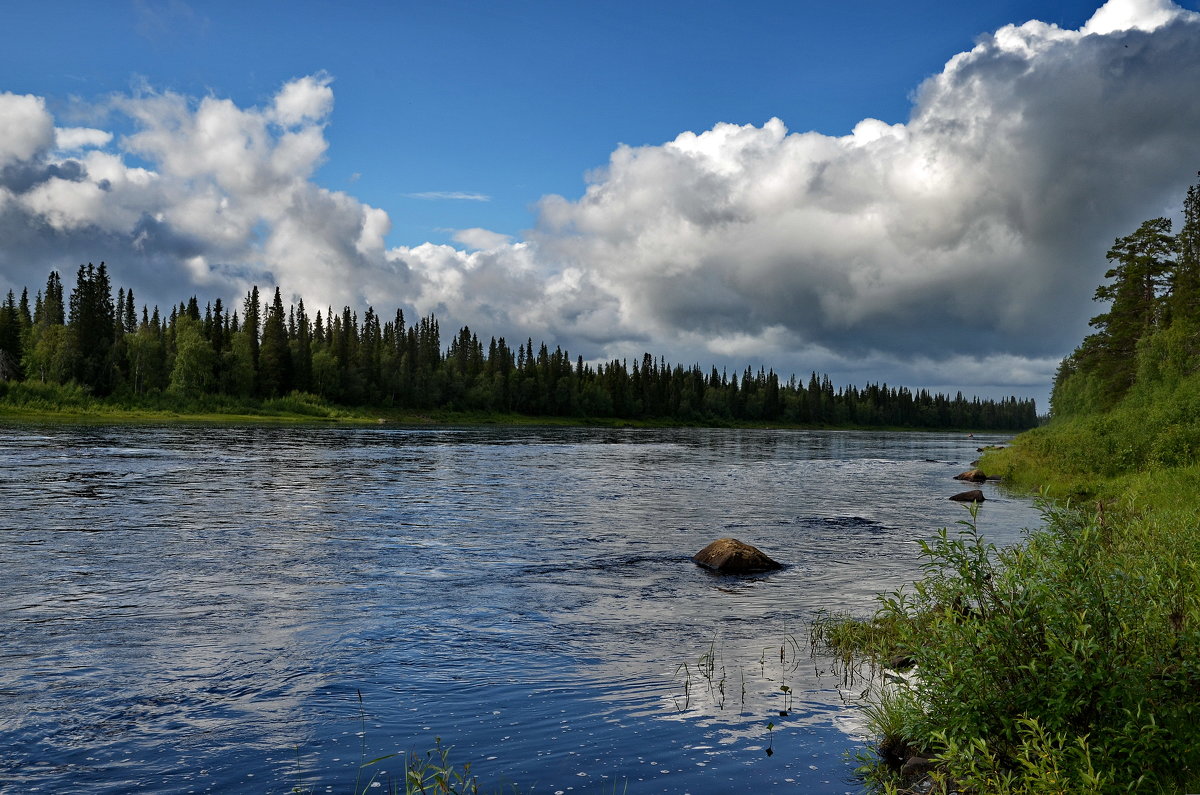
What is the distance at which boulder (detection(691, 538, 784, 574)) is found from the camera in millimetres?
22078

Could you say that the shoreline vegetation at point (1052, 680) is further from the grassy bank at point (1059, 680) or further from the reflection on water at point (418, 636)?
the reflection on water at point (418, 636)

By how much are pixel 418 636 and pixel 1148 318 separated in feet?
263

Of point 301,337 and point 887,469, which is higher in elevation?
point 301,337

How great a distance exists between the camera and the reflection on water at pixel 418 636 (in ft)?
32.3

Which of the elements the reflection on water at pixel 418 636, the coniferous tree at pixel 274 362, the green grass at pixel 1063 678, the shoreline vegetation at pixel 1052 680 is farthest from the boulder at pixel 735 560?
the coniferous tree at pixel 274 362

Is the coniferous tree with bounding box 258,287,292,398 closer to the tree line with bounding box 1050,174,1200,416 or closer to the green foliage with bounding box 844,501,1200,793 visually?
the tree line with bounding box 1050,174,1200,416

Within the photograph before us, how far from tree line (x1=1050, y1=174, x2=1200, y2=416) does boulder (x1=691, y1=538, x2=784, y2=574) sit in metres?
47.0

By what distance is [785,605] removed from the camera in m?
18.3

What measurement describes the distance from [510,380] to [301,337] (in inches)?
2021

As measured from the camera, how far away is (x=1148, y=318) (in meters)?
74.1

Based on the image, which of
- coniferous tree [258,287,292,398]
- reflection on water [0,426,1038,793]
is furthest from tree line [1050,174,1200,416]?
coniferous tree [258,287,292,398]

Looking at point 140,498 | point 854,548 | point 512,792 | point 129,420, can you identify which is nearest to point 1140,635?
point 512,792

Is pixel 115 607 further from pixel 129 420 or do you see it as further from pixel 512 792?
pixel 129 420

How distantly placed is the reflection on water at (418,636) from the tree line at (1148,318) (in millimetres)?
31098
